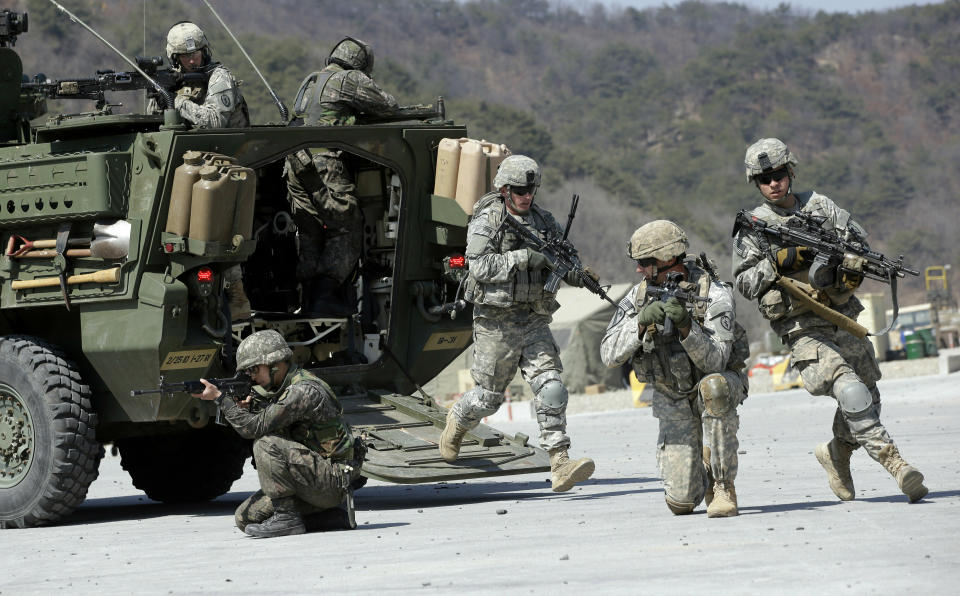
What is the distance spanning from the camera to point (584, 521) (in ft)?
28.1

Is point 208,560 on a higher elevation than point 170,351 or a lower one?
lower

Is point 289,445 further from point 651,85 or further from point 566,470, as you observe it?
point 651,85

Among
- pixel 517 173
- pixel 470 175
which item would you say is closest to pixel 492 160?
pixel 470 175

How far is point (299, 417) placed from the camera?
340 inches

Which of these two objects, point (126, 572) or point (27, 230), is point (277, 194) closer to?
point (27, 230)

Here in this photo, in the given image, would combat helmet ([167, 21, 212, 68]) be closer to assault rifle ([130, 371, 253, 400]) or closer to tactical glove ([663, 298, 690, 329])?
assault rifle ([130, 371, 253, 400])

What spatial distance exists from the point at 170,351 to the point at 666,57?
86.0m

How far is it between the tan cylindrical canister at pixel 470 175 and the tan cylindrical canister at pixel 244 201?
150cm

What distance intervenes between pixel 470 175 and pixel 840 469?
124 inches

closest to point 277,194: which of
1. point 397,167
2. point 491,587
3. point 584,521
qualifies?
point 397,167

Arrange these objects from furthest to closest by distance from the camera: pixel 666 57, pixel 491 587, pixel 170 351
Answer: pixel 666 57
pixel 170 351
pixel 491 587

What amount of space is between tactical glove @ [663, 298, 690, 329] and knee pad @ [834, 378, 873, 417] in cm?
111

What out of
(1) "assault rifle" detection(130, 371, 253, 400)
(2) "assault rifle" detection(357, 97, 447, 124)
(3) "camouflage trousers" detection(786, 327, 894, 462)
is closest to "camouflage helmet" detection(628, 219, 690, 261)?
(3) "camouflage trousers" detection(786, 327, 894, 462)

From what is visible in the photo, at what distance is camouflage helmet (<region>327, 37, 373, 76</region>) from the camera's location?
11188mm
